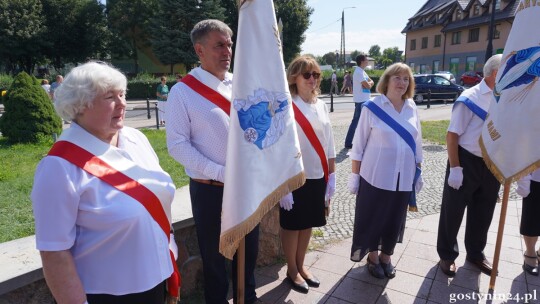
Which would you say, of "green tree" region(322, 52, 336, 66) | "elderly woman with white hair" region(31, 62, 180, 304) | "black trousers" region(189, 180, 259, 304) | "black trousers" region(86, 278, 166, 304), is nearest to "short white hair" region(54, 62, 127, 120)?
"elderly woman with white hair" region(31, 62, 180, 304)

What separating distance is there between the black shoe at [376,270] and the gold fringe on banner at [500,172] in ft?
4.24

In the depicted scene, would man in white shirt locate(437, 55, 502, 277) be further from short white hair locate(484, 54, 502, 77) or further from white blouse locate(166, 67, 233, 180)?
white blouse locate(166, 67, 233, 180)

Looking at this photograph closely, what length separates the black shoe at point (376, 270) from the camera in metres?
3.48

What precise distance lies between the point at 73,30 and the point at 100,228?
1597 inches

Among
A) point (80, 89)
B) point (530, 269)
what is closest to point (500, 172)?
point (530, 269)

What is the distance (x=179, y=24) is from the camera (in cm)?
3088

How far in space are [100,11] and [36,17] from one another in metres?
6.70

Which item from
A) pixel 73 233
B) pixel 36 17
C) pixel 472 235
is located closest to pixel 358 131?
pixel 472 235

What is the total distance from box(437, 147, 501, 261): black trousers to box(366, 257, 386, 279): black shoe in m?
0.62

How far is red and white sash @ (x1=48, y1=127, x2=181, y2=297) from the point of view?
162 cm

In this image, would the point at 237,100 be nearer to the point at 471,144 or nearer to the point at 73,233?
the point at 73,233

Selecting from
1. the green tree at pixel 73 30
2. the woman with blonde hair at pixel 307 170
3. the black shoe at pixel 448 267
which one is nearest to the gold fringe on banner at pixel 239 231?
the woman with blonde hair at pixel 307 170

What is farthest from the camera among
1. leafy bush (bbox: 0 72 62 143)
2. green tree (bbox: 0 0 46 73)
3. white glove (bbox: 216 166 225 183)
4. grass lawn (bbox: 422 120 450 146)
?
green tree (bbox: 0 0 46 73)

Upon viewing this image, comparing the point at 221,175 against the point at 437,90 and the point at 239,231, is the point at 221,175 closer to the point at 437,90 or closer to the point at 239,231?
the point at 239,231
